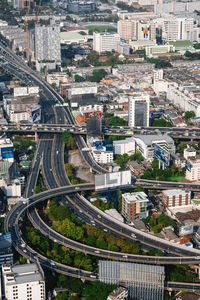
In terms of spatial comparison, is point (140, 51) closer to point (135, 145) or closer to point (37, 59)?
point (37, 59)

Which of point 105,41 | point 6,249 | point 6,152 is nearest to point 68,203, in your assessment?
point 6,249

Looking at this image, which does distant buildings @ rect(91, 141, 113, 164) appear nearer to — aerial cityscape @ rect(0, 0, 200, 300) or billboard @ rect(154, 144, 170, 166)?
aerial cityscape @ rect(0, 0, 200, 300)

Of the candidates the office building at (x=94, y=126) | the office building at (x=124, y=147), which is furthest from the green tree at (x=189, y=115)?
the office building at (x=94, y=126)

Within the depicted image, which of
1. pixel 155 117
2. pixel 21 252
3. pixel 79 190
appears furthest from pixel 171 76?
pixel 21 252

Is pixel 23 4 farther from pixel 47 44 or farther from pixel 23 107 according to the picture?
pixel 23 107

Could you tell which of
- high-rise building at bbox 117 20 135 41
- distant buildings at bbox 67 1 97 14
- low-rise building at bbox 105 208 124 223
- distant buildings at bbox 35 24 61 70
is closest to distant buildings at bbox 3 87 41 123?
distant buildings at bbox 35 24 61 70

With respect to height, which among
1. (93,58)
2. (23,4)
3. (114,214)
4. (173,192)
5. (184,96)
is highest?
(23,4)
